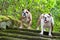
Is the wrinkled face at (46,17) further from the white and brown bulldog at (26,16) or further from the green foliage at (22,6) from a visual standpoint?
the green foliage at (22,6)

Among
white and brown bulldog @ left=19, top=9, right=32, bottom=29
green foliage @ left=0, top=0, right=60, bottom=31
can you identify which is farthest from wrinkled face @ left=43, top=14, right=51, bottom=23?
green foliage @ left=0, top=0, right=60, bottom=31

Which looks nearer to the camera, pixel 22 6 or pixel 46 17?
pixel 46 17

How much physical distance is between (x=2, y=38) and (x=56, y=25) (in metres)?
10.5

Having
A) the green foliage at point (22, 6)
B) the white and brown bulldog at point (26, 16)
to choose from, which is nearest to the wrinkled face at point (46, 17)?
the white and brown bulldog at point (26, 16)

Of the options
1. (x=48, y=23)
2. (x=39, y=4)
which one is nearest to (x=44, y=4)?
(x=39, y=4)

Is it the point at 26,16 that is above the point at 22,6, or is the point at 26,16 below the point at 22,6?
below

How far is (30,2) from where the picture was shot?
12.9m

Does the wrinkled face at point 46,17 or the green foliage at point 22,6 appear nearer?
the wrinkled face at point 46,17

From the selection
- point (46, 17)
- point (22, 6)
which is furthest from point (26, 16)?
point (22, 6)

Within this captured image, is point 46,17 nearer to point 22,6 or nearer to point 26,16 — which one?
point 26,16

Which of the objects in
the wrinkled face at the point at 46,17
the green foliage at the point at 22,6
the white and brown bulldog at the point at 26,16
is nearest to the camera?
the wrinkled face at the point at 46,17

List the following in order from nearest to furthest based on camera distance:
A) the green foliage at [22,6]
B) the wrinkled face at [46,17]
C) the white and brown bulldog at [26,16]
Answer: the wrinkled face at [46,17] → the white and brown bulldog at [26,16] → the green foliage at [22,6]

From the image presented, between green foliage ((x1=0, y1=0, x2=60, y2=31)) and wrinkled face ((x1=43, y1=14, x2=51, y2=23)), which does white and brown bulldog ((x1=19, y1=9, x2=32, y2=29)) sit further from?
green foliage ((x1=0, y1=0, x2=60, y2=31))

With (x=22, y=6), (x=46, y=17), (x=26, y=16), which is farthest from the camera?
(x=22, y=6)
